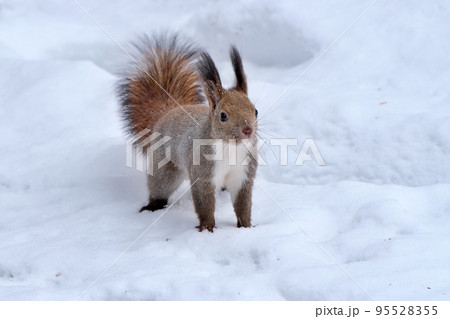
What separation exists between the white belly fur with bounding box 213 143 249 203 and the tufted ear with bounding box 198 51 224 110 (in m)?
0.25

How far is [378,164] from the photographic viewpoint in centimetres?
415

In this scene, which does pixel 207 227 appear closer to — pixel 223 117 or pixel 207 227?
pixel 207 227

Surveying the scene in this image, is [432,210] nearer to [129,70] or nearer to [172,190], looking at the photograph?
[172,190]

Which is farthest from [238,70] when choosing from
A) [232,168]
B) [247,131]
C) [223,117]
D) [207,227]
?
[207,227]

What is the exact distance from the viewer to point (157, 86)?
4.45 meters

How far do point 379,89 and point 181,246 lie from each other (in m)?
2.30

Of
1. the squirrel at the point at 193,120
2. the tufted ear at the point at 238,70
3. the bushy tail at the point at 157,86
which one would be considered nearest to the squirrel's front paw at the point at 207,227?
the squirrel at the point at 193,120

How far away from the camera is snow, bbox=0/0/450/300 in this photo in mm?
3008

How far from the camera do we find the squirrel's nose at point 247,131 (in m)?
3.33

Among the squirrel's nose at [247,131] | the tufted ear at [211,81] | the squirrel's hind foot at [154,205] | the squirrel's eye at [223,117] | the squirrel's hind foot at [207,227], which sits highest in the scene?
the tufted ear at [211,81]

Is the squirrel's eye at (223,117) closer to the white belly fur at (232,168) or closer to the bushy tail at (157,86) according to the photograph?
the white belly fur at (232,168)

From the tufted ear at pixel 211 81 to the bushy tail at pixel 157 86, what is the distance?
885 millimetres

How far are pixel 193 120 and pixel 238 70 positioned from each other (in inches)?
18.8
